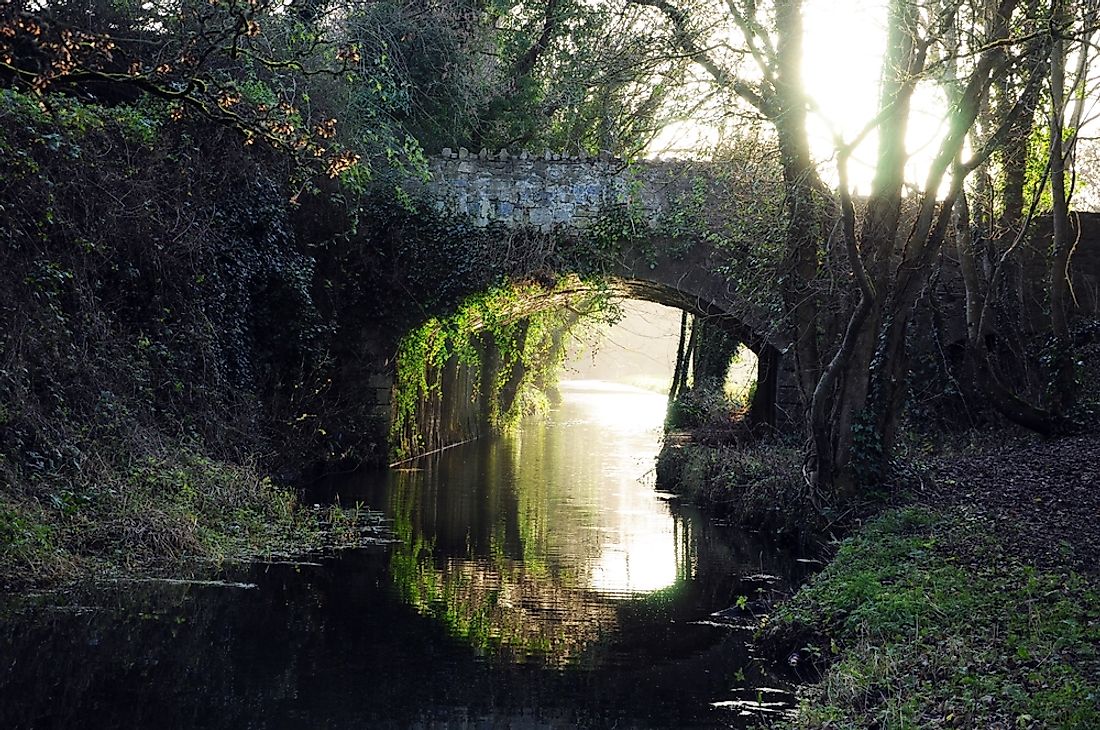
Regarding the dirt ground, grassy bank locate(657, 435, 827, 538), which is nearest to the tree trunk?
the dirt ground

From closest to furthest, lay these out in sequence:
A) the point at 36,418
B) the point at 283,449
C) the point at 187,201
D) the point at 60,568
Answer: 1. the point at 60,568
2. the point at 36,418
3. the point at 187,201
4. the point at 283,449

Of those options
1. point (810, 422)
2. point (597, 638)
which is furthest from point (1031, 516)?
point (597, 638)

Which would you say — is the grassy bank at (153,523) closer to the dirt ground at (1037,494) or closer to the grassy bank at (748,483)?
the grassy bank at (748,483)

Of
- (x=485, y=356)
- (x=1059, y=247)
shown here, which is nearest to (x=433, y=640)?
(x=1059, y=247)

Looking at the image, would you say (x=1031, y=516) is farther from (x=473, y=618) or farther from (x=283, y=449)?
Result: (x=283, y=449)

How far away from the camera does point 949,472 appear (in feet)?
38.6

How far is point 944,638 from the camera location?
589 cm

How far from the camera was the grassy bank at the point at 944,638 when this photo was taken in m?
4.78

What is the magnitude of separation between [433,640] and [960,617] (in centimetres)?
297

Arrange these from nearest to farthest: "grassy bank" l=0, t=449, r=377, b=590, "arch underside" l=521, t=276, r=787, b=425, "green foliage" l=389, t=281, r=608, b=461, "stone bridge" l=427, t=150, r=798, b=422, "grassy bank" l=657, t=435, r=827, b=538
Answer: "grassy bank" l=0, t=449, r=377, b=590, "grassy bank" l=657, t=435, r=827, b=538, "stone bridge" l=427, t=150, r=798, b=422, "arch underside" l=521, t=276, r=787, b=425, "green foliage" l=389, t=281, r=608, b=461

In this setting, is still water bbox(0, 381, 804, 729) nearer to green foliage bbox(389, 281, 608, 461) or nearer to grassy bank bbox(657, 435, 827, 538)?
grassy bank bbox(657, 435, 827, 538)

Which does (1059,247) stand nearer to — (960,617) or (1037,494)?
(1037,494)

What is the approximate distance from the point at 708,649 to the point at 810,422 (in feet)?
12.2

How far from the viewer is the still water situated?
18.1 feet
